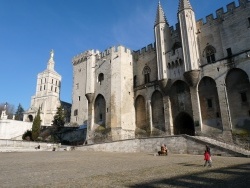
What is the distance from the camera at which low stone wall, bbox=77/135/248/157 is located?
17172 mm

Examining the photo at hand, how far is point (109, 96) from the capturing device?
30766mm

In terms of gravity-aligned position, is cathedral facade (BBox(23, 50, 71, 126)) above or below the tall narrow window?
above

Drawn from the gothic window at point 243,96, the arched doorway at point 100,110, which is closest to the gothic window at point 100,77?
the arched doorway at point 100,110

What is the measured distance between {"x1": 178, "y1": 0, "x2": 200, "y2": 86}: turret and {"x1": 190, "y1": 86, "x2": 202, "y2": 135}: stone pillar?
0.86m

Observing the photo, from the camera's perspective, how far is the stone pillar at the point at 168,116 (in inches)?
1042

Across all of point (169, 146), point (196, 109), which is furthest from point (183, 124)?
point (169, 146)

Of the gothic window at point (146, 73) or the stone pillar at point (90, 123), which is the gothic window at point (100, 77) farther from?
the gothic window at point (146, 73)

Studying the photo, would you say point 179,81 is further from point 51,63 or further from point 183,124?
point 51,63

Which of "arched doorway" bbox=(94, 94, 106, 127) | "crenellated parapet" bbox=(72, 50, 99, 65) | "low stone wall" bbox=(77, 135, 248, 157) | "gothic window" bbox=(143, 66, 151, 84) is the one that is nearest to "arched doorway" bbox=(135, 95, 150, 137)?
"gothic window" bbox=(143, 66, 151, 84)

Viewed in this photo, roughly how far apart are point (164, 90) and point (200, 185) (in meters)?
21.8

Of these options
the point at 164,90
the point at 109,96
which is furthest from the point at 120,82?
the point at 164,90

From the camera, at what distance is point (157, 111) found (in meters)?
29.1

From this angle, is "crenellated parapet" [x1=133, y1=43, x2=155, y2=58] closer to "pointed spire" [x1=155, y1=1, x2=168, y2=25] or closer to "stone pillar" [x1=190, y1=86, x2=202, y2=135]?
"pointed spire" [x1=155, y1=1, x2=168, y2=25]

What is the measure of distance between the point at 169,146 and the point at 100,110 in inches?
552
